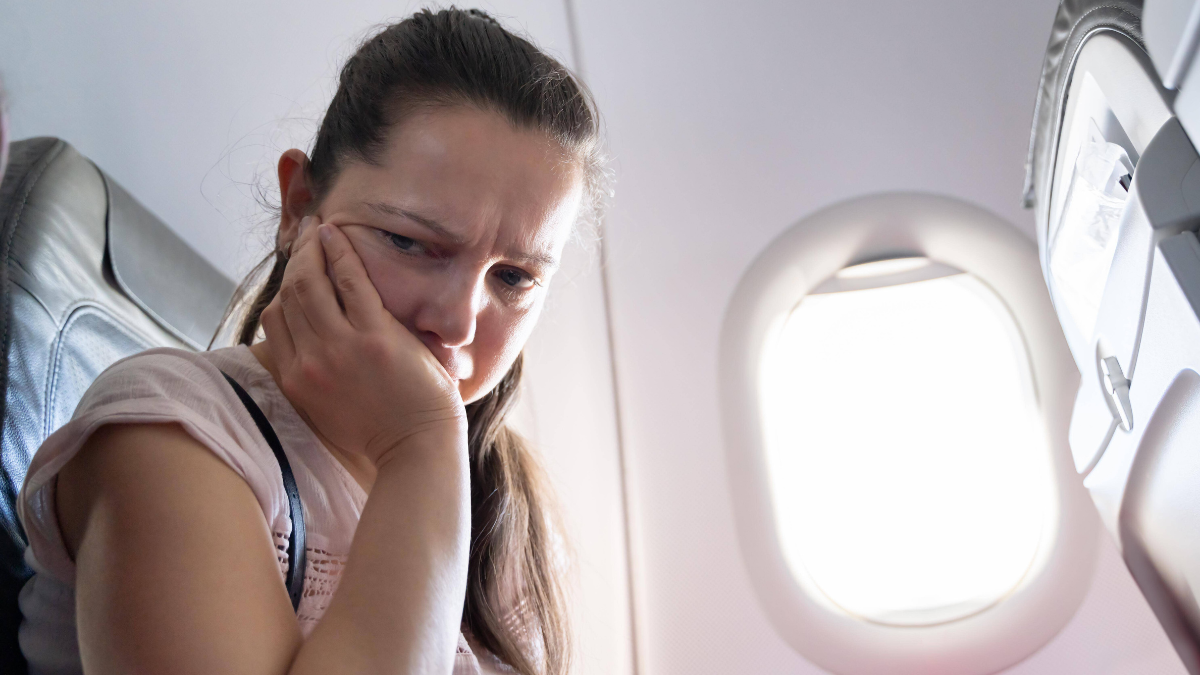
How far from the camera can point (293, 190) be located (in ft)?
3.73

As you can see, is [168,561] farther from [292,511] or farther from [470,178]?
[470,178]

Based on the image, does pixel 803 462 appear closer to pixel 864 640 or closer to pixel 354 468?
pixel 864 640

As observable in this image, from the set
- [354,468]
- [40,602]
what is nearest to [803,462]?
[354,468]

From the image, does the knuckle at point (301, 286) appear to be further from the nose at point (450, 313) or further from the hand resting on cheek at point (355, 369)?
the nose at point (450, 313)

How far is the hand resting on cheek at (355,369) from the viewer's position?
86cm

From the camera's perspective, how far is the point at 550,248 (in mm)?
1073

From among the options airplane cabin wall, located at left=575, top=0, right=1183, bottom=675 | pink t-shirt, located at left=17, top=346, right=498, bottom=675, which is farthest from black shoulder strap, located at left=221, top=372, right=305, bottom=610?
airplane cabin wall, located at left=575, top=0, right=1183, bottom=675

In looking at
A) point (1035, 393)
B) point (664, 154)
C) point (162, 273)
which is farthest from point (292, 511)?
point (1035, 393)

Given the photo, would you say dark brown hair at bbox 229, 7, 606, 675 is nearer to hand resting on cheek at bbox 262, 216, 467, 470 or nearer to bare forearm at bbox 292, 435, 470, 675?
hand resting on cheek at bbox 262, 216, 467, 470

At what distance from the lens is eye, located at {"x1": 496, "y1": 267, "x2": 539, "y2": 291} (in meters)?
1.07

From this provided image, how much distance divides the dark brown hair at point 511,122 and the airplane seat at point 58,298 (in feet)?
0.63

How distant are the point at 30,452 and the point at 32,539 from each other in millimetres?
290

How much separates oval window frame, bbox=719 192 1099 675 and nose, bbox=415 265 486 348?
814mm

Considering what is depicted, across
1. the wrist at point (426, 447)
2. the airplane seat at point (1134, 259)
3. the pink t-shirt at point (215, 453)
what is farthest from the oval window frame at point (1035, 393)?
the wrist at point (426, 447)
